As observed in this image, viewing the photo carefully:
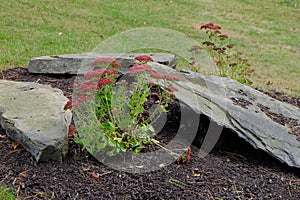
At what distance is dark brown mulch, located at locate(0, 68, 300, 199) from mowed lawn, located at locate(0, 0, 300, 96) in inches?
110

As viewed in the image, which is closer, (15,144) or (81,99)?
(81,99)

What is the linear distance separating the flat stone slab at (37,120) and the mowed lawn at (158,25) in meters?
2.04

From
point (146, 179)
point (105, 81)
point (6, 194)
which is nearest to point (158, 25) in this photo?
point (105, 81)

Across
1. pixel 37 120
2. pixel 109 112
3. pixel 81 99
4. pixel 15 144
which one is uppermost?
pixel 81 99

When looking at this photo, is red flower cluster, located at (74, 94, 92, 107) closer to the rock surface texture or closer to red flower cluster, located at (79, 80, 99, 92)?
red flower cluster, located at (79, 80, 99, 92)

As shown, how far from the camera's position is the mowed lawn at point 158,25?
7047mm

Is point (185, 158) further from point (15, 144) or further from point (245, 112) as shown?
point (15, 144)

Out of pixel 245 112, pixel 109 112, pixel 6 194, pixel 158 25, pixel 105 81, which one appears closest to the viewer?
pixel 6 194

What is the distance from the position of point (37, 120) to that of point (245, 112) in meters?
1.87

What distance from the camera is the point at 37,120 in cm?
336

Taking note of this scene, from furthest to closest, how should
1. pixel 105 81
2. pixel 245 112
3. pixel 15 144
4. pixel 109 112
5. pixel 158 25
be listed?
pixel 158 25
pixel 245 112
pixel 15 144
pixel 109 112
pixel 105 81

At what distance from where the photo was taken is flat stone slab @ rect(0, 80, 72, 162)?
3141 mm

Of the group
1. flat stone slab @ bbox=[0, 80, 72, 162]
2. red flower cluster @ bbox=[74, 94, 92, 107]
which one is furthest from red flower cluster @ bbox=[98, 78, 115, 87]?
flat stone slab @ bbox=[0, 80, 72, 162]

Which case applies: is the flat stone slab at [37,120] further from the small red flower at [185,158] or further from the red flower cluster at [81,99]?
the small red flower at [185,158]
